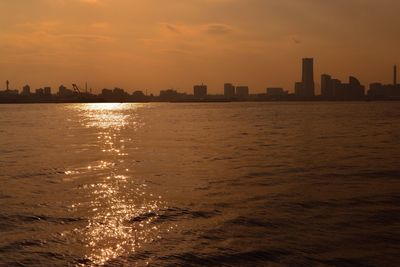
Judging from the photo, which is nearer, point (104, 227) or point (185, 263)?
point (185, 263)

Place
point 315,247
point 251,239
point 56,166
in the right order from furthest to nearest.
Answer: point 56,166 → point 251,239 → point 315,247

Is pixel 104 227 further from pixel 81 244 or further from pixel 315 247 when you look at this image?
pixel 315 247

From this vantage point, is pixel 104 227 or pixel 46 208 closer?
pixel 104 227

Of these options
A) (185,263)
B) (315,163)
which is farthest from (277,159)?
(185,263)

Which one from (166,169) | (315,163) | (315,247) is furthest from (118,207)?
(315,163)

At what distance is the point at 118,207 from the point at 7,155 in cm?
2069

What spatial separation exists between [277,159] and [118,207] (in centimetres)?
1585

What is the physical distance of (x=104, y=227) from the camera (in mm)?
13820

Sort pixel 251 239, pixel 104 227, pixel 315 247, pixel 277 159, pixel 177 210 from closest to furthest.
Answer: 1. pixel 315 247
2. pixel 251 239
3. pixel 104 227
4. pixel 177 210
5. pixel 277 159

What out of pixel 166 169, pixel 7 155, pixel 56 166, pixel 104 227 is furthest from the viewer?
pixel 7 155

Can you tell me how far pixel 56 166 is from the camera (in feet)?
92.0

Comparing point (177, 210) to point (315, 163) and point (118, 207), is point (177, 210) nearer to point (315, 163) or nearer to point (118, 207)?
point (118, 207)

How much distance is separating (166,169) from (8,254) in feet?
49.7

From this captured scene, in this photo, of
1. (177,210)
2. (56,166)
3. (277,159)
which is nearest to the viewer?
(177,210)
